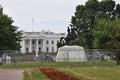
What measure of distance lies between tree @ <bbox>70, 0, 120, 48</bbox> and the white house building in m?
80.1

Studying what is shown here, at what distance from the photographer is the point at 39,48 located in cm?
18988

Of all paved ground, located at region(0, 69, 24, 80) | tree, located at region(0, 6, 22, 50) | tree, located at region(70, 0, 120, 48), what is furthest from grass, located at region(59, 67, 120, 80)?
tree, located at region(70, 0, 120, 48)

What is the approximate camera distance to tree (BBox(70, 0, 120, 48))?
99.3 m

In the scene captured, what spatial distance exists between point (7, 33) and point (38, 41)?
356 ft

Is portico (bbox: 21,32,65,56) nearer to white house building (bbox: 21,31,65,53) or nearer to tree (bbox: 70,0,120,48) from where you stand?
white house building (bbox: 21,31,65,53)

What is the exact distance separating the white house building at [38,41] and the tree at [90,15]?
263ft

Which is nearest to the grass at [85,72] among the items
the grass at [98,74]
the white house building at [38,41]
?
the grass at [98,74]

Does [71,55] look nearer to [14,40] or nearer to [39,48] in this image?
[14,40]

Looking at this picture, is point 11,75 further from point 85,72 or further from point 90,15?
point 90,15

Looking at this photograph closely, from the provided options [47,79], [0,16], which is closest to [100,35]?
[0,16]

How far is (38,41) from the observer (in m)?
191

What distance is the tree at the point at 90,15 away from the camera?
326 feet

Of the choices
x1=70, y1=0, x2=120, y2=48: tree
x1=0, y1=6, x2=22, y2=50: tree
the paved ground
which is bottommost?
the paved ground

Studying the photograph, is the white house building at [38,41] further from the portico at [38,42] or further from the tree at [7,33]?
the tree at [7,33]
